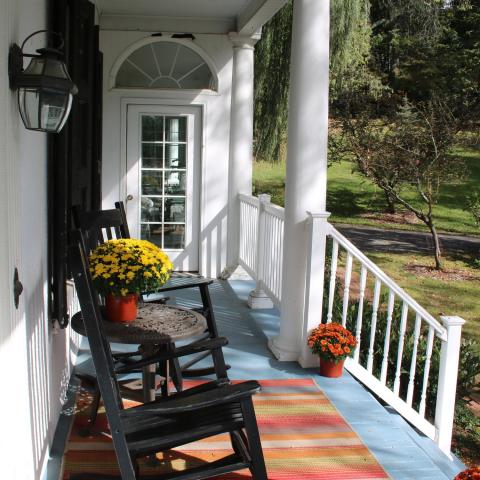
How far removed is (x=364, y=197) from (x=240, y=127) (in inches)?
356

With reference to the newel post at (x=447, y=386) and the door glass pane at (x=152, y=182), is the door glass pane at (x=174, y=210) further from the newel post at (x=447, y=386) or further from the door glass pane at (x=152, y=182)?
the newel post at (x=447, y=386)

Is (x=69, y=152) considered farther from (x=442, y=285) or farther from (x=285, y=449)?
(x=442, y=285)

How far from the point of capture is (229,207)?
6.94 meters

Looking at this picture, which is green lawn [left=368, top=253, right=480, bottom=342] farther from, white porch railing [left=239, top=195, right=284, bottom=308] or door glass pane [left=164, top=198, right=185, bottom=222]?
door glass pane [left=164, top=198, right=185, bottom=222]

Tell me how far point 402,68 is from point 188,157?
10.5 meters

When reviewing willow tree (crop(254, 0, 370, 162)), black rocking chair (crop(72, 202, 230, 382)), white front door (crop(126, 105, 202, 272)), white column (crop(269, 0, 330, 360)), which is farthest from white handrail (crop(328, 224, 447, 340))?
willow tree (crop(254, 0, 370, 162))

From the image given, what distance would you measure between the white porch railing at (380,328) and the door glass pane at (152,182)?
3.07ft

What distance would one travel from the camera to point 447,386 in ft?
11.5

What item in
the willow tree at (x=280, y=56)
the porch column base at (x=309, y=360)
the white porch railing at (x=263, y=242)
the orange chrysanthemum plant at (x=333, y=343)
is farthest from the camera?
the willow tree at (x=280, y=56)

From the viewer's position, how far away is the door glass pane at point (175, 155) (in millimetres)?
6895

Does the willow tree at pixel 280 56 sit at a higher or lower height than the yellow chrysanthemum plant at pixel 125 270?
higher

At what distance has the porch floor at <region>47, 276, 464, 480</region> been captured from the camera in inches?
117

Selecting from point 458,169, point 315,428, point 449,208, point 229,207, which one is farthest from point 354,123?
point 315,428

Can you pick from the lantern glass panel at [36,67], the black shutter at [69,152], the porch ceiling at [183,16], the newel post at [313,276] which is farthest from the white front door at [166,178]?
the lantern glass panel at [36,67]
